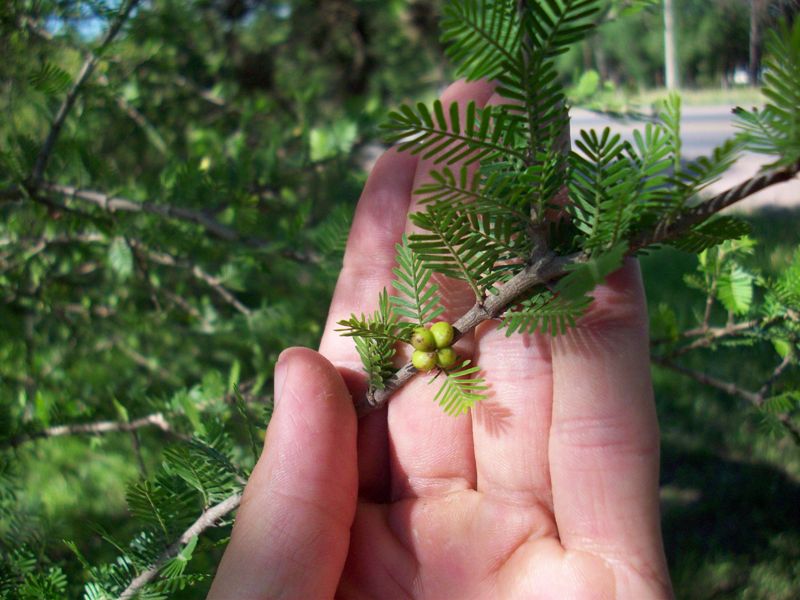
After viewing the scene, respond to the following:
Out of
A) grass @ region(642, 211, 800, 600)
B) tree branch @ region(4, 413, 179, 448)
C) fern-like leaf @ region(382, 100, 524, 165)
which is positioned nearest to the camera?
fern-like leaf @ region(382, 100, 524, 165)

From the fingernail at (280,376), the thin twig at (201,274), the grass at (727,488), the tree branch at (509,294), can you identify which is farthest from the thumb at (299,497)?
the grass at (727,488)

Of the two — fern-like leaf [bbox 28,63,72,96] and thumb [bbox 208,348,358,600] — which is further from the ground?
fern-like leaf [bbox 28,63,72,96]

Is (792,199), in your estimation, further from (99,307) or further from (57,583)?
(57,583)

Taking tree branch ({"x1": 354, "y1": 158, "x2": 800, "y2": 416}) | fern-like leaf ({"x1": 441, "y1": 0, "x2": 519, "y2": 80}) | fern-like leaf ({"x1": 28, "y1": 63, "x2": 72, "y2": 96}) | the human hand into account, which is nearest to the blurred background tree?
fern-like leaf ({"x1": 28, "y1": 63, "x2": 72, "y2": 96})

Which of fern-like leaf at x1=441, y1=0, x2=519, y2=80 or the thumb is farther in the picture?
the thumb

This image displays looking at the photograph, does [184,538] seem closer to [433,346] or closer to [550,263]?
[433,346]

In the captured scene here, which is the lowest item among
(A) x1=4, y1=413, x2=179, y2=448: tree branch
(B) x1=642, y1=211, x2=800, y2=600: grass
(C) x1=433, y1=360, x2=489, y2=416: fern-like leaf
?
(B) x1=642, y1=211, x2=800, y2=600: grass

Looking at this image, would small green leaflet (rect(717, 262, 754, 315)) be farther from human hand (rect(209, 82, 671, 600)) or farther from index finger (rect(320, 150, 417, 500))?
index finger (rect(320, 150, 417, 500))

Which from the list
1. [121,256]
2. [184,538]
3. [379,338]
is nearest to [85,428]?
[121,256]

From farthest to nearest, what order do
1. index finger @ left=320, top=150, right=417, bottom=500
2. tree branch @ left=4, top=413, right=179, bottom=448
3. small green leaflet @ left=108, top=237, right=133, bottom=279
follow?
small green leaflet @ left=108, top=237, right=133, bottom=279 → tree branch @ left=4, top=413, right=179, bottom=448 → index finger @ left=320, top=150, right=417, bottom=500
